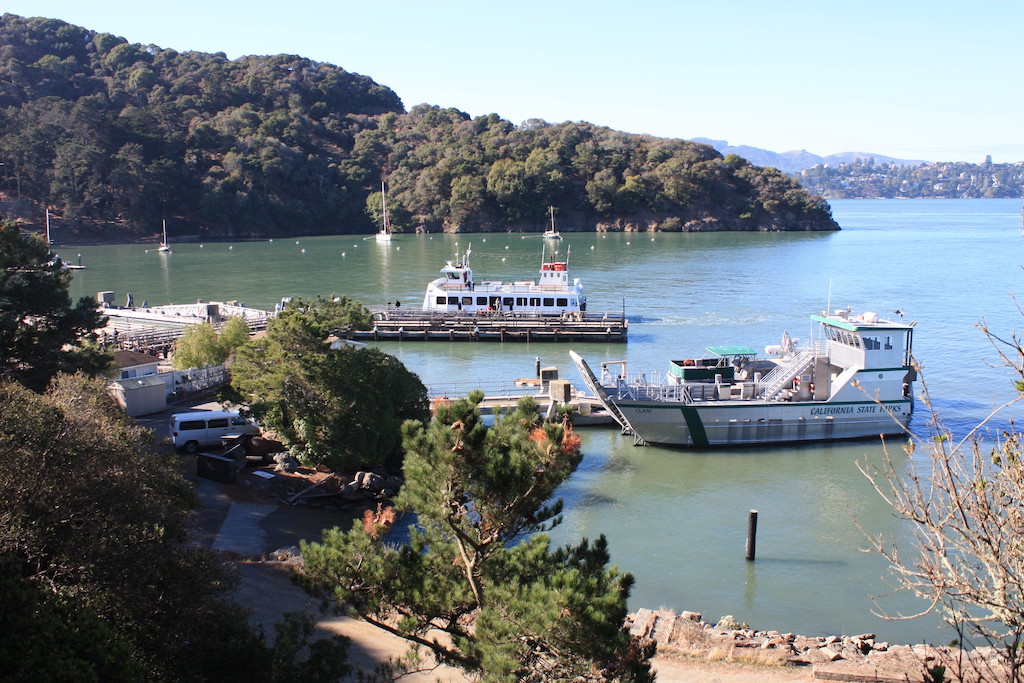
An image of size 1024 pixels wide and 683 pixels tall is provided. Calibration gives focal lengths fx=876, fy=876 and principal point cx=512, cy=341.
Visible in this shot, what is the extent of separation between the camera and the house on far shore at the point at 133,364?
28.6 metres

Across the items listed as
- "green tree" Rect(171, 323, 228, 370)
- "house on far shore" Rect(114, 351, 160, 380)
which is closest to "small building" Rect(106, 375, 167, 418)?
"house on far shore" Rect(114, 351, 160, 380)

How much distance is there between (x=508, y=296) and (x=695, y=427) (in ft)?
78.8

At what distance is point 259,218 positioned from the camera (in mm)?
124312

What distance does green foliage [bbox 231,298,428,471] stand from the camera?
73.2 feet

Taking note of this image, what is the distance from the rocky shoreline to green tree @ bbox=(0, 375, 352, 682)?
7106 millimetres

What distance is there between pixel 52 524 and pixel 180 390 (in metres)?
19.4

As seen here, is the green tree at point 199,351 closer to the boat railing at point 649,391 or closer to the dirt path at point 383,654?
the boat railing at point 649,391

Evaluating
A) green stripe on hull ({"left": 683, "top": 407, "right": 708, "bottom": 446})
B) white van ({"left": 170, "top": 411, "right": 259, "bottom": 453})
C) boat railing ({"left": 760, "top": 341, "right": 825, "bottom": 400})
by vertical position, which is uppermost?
boat railing ({"left": 760, "top": 341, "right": 825, "bottom": 400})

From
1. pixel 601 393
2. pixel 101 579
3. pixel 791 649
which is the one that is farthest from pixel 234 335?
pixel 791 649

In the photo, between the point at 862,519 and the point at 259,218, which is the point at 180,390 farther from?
the point at 259,218

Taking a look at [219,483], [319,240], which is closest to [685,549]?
[219,483]

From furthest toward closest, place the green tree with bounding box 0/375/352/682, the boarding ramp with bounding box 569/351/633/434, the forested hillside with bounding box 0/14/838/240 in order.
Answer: the forested hillside with bounding box 0/14/838/240 → the boarding ramp with bounding box 569/351/633/434 → the green tree with bounding box 0/375/352/682

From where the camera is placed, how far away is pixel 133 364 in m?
29.2

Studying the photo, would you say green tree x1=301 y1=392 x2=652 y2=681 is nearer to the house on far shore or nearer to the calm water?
the calm water
